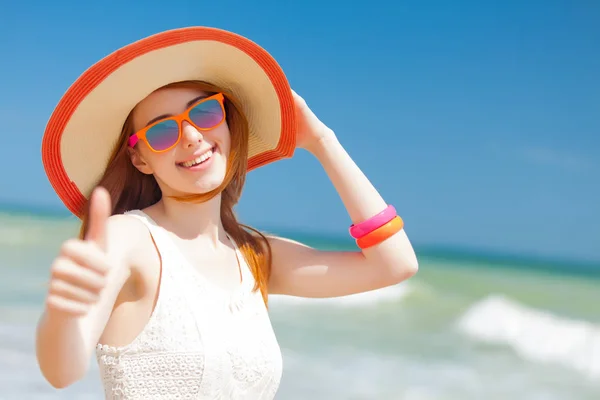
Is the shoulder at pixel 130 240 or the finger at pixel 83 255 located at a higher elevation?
the shoulder at pixel 130 240

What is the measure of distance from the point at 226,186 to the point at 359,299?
381 inches

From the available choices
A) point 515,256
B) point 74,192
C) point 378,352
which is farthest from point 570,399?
point 515,256

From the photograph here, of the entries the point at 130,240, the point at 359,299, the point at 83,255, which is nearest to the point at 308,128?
the point at 130,240

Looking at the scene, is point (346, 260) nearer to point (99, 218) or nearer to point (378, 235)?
point (378, 235)

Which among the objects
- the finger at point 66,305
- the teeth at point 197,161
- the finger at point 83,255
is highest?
the teeth at point 197,161

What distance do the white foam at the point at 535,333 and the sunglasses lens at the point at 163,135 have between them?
8203mm

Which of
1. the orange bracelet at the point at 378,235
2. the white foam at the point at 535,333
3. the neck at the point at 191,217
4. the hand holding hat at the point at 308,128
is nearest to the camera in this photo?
the neck at the point at 191,217

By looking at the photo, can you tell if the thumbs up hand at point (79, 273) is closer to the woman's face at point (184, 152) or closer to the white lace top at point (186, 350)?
the white lace top at point (186, 350)

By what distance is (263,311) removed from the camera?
258 cm

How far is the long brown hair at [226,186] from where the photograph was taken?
2.58 meters

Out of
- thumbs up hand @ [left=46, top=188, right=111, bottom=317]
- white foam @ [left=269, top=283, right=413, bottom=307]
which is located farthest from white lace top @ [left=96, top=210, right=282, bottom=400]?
white foam @ [left=269, top=283, right=413, bottom=307]

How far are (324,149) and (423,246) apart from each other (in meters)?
22.7

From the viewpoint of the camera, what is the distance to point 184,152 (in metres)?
2.45

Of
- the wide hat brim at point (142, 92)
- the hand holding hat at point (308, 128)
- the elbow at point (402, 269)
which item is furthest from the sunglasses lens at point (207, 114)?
the elbow at point (402, 269)
